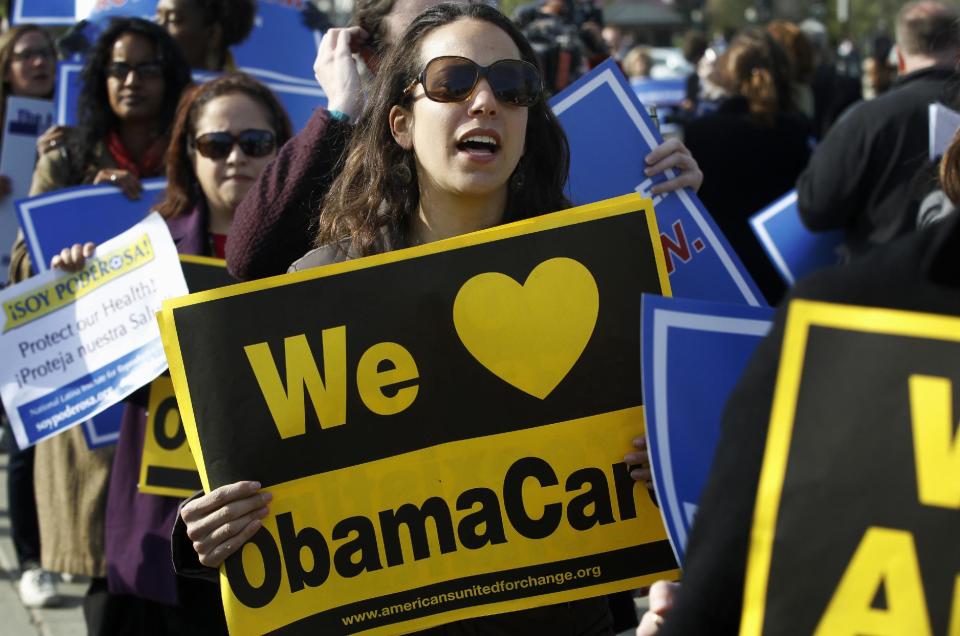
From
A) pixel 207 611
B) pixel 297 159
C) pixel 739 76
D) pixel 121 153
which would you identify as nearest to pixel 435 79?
pixel 297 159

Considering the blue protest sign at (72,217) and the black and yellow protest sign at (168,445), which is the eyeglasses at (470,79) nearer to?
the black and yellow protest sign at (168,445)

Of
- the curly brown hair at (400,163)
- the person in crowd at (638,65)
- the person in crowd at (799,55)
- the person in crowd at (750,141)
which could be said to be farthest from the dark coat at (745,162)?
the person in crowd at (638,65)

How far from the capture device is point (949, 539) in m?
1.24

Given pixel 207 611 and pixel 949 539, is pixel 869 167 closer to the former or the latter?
pixel 207 611

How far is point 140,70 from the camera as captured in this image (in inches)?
179

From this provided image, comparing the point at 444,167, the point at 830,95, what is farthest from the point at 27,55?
the point at 830,95

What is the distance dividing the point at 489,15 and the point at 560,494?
2.84 ft

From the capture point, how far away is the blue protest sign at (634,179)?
9.31 ft

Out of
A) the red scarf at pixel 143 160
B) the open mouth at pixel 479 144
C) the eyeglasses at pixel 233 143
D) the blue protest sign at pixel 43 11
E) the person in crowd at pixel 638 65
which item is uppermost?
the blue protest sign at pixel 43 11

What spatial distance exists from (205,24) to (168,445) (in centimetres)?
242

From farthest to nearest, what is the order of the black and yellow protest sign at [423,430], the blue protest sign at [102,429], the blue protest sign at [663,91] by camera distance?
the blue protest sign at [663,91], the blue protest sign at [102,429], the black and yellow protest sign at [423,430]

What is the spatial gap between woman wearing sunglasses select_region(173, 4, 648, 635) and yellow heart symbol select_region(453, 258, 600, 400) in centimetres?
21

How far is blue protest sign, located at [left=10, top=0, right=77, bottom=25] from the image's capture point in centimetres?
587

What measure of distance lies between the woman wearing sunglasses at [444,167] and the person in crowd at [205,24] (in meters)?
2.89
